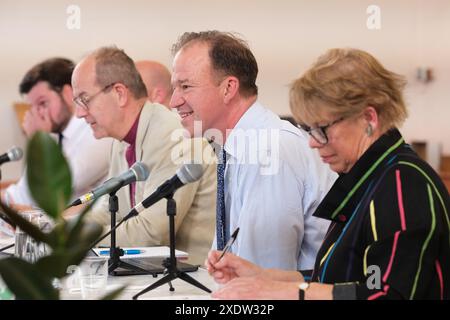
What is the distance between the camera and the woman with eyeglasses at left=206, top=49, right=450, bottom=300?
4.98 feet

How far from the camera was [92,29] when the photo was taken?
6238 mm

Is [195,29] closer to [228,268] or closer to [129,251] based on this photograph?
[129,251]

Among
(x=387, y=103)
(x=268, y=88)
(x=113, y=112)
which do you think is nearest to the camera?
(x=387, y=103)

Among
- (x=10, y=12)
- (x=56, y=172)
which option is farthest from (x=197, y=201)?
(x=10, y=12)

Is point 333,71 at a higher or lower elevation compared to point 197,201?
higher

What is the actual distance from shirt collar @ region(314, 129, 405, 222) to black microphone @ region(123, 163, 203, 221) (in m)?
0.35

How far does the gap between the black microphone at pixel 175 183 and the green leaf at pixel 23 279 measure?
0.96 meters

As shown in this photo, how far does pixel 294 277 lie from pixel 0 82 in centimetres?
503

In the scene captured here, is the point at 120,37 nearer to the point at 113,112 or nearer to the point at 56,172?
the point at 113,112

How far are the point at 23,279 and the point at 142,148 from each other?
7.23 feet

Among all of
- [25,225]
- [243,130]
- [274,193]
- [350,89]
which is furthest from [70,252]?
[243,130]

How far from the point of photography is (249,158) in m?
2.33

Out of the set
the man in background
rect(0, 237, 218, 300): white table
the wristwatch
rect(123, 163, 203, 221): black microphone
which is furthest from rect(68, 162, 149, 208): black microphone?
the man in background
